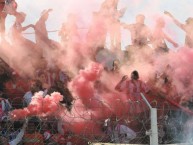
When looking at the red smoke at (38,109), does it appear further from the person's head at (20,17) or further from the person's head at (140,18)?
the person's head at (140,18)

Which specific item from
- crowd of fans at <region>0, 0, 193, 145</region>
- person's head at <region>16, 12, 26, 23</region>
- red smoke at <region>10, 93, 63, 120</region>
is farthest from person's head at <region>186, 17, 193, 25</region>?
red smoke at <region>10, 93, 63, 120</region>

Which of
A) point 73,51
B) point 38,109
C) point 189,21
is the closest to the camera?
point 38,109

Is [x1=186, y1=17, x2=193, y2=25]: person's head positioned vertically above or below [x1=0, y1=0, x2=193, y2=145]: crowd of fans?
above

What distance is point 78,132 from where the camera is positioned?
8.45m

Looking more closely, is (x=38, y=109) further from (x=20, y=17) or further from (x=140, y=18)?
(x=140, y=18)

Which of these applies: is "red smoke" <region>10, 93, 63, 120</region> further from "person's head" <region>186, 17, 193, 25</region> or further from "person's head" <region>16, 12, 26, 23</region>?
"person's head" <region>186, 17, 193, 25</region>

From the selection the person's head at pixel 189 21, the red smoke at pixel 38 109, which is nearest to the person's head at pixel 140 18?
the person's head at pixel 189 21

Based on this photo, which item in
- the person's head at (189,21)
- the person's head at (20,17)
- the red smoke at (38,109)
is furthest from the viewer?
the person's head at (189,21)

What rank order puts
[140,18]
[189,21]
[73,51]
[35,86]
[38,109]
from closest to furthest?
1. [38,109]
2. [35,86]
3. [140,18]
4. [189,21]
5. [73,51]

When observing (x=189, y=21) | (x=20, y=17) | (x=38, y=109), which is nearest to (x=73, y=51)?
(x=20, y=17)

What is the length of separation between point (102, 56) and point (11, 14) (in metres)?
2.43

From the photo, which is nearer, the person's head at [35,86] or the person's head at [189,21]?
the person's head at [35,86]

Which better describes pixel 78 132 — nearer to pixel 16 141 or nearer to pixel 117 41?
pixel 16 141

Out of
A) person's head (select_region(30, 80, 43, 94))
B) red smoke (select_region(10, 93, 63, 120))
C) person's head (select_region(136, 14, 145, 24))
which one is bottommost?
red smoke (select_region(10, 93, 63, 120))
